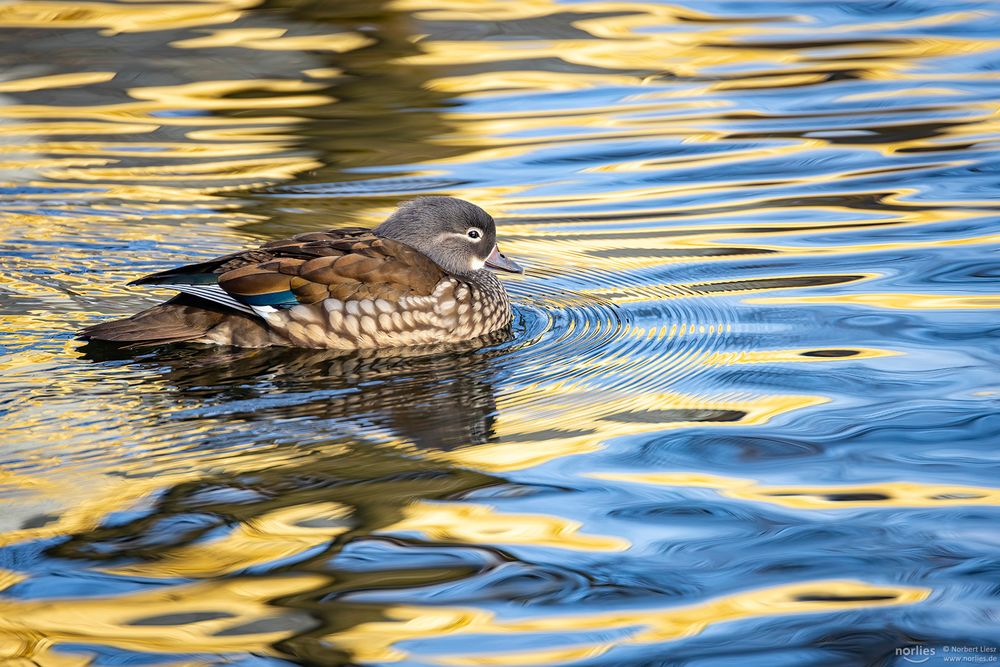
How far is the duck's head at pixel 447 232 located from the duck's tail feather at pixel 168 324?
111cm

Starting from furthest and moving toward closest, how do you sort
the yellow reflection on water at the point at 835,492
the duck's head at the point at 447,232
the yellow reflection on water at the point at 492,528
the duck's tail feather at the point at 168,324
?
the duck's head at the point at 447,232
the duck's tail feather at the point at 168,324
the yellow reflection on water at the point at 835,492
the yellow reflection on water at the point at 492,528

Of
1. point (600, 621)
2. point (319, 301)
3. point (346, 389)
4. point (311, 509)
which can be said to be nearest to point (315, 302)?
point (319, 301)

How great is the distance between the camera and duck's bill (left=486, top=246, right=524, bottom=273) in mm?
8883

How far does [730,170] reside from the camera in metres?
11.7

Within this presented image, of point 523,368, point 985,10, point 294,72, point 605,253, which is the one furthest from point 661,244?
point 985,10

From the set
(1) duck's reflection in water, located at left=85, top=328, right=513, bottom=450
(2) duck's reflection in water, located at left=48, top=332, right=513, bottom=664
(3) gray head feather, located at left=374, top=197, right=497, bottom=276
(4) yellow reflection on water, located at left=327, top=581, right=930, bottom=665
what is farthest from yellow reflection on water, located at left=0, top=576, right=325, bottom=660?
(3) gray head feather, located at left=374, top=197, right=497, bottom=276

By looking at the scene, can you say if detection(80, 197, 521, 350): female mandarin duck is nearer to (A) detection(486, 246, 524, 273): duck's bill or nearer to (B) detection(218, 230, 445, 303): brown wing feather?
(B) detection(218, 230, 445, 303): brown wing feather

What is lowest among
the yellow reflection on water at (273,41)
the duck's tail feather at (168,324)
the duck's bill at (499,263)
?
the duck's bill at (499,263)

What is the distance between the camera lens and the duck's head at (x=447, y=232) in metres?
8.66

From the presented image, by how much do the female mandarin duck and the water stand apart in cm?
20

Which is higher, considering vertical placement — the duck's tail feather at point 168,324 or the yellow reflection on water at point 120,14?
the yellow reflection on water at point 120,14

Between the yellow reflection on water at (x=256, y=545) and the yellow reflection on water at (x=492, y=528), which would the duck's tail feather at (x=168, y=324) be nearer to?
the yellow reflection on water at (x=256, y=545)

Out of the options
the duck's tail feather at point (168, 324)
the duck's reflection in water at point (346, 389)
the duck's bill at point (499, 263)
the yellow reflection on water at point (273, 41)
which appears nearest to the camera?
the duck's reflection in water at point (346, 389)

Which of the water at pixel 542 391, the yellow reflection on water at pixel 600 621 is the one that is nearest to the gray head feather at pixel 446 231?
the water at pixel 542 391
